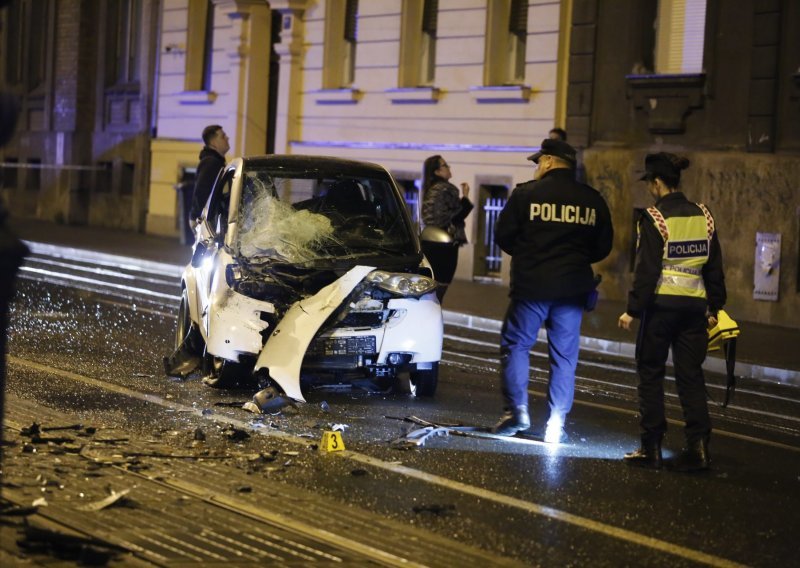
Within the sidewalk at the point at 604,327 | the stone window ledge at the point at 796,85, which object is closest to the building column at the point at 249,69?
the sidewalk at the point at 604,327

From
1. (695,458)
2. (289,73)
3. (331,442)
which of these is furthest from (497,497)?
(289,73)

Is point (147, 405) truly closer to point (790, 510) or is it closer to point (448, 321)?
point (790, 510)

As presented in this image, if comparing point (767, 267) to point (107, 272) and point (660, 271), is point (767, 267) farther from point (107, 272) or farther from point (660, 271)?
point (660, 271)

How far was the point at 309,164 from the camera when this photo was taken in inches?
410

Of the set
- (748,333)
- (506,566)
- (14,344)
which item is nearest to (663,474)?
(506,566)

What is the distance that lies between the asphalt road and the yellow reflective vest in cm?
107

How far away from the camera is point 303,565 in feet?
18.0

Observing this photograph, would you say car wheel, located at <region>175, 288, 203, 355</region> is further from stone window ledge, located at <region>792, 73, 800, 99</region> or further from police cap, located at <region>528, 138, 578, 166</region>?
stone window ledge, located at <region>792, 73, 800, 99</region>

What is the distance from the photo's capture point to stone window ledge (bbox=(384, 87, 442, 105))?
22062 millimetres

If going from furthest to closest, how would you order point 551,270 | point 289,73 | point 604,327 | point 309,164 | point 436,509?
point 289,73, point 604,327, point 309,164, point 551,270, point 436,509

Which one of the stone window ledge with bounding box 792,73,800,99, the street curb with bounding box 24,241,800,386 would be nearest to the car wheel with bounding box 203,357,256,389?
the street curb with bounding box 24,241,800,386

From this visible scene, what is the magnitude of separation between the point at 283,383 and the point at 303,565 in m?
3.56

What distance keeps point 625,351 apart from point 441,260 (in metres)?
3.53

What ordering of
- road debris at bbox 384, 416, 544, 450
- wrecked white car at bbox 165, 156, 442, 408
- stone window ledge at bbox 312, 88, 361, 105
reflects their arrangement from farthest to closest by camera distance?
Answer: stone window ledge at bbox 312, 88, 361, 105
wrecked white car at bbox 165, 156, 442, 408
road debris at bbox 384, 416, 544, 450
